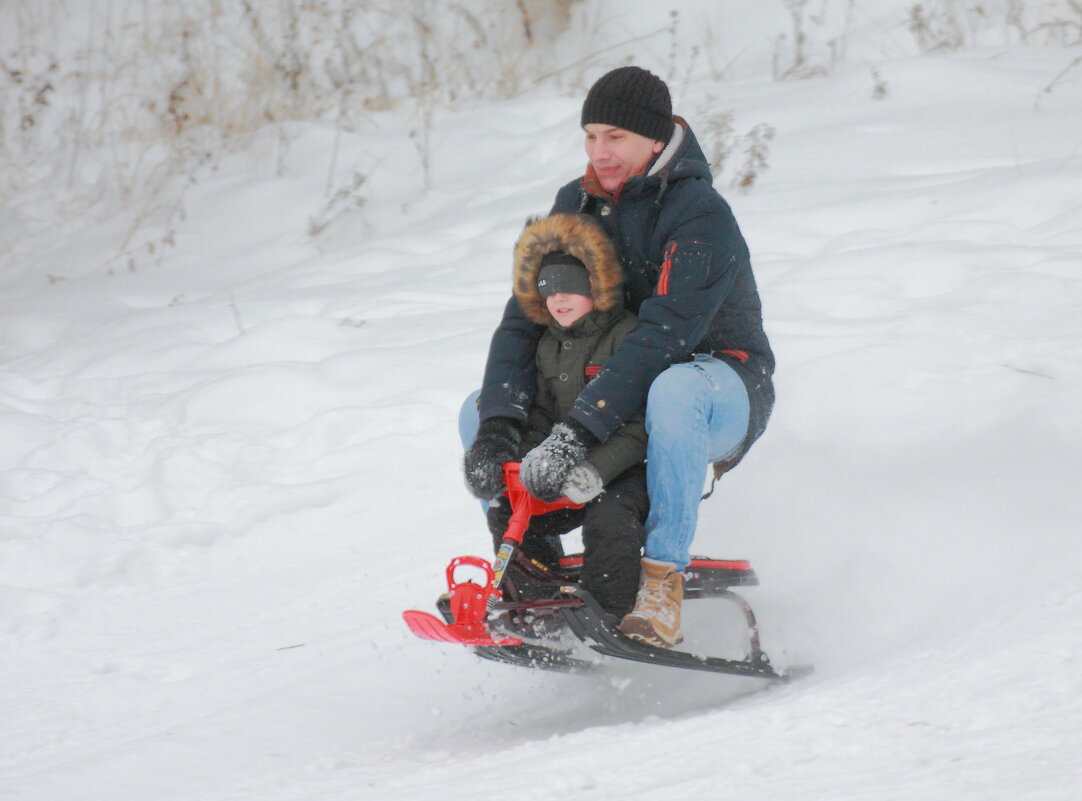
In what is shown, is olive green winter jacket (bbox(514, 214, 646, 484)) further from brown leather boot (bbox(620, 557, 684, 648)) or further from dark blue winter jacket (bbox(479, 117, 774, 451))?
brown leather boot (bbox(620, 557, 684, 648))

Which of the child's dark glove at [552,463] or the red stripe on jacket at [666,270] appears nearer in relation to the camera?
the child's dark glove at [552,463]

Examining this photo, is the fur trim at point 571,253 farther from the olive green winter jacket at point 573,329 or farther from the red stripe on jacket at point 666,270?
the red stripe on jacket at point 666,270

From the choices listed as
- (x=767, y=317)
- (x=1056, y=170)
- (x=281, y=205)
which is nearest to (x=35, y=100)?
(x=281, y=205)

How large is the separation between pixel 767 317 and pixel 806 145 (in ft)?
7.00

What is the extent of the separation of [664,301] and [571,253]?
0.26m

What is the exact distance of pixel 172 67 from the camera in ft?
30.1

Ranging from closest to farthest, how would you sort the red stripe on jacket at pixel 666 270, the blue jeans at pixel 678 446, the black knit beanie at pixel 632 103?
the blue jeans at pixel 678 446
the red stripe on jacket at pixel 666 270
the black knit beanie at pixel 632 103

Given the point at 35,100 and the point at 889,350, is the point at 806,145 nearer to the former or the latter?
the point at 889,350

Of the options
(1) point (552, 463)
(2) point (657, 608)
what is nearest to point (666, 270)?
(1) point (552, 463)

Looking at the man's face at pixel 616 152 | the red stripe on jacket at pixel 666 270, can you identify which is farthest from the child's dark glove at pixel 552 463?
the man's face at pixel 616 152

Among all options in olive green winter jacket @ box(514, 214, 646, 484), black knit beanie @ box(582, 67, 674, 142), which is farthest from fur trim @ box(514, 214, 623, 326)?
black knit beanie @ box(582, 67, 674, 142)

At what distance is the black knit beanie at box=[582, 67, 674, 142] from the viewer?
276 cm

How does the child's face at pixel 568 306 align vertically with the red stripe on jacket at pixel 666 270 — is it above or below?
below

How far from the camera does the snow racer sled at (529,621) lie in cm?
244
